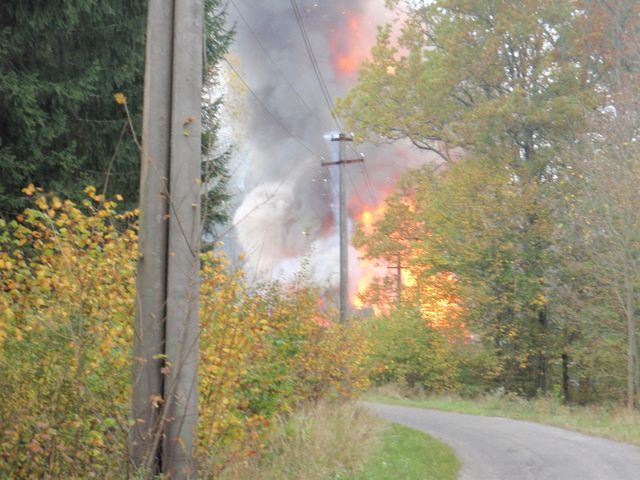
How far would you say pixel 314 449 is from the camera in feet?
35.7

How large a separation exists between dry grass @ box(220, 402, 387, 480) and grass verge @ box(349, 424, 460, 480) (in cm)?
19

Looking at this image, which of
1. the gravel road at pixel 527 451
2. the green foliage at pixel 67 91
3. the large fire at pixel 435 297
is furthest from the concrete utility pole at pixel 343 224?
the green foliage at pixel 67 91

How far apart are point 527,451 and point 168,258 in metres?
10.6

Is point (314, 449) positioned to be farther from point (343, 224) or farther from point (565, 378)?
point (565, 378)

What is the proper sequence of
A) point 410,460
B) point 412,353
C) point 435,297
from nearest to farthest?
point 410,460 → point 435,297 → point 412,353

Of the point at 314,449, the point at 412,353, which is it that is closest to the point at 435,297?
the point at 412,353

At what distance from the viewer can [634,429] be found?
60.9 feet

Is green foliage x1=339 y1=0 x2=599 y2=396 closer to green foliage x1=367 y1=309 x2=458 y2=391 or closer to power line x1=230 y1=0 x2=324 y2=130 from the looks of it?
green foliage x1=367 y1=309 x2=458 y2=391

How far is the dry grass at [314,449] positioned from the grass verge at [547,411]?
6.61 metres

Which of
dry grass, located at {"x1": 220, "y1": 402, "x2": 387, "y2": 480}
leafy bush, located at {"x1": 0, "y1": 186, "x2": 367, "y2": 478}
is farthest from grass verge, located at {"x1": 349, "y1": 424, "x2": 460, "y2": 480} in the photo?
leafy bush, located at {"x1": 0, "y1": 186, "x2": 367, "y2": 478}

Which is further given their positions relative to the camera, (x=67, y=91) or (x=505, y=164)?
(x=505, y=164)

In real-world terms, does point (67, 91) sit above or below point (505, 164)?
below

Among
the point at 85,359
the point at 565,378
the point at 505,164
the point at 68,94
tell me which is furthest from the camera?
the point at 565,378

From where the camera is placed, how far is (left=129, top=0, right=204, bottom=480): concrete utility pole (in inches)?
247
